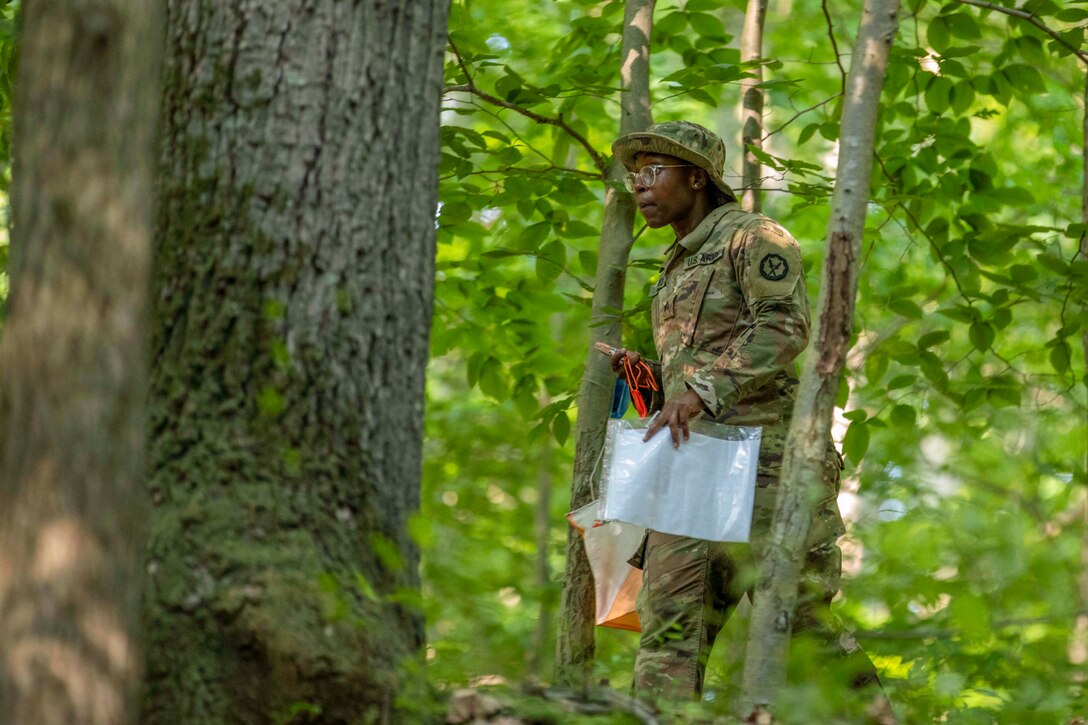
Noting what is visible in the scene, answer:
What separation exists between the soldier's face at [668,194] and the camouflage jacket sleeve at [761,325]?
1.39 ft

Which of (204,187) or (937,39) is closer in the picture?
(204,187)

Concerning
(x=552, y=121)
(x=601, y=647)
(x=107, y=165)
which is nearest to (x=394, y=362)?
(x=107, y=165)

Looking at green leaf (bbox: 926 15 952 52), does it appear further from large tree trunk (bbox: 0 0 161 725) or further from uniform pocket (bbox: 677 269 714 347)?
large tree trunk (bbox: 0 0 161 725)

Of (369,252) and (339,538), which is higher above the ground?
(369,252)

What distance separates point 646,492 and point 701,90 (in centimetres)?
226

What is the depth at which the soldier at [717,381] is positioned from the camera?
12.8ft

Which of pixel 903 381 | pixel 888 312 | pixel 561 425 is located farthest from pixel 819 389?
pixel 888 312

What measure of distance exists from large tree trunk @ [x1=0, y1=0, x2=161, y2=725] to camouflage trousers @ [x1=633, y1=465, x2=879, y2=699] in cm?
227

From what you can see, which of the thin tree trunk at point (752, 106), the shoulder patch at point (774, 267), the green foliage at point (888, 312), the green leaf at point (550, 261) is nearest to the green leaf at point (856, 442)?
the green foliage at point (888, 312)

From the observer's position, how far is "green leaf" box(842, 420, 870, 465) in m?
5.60

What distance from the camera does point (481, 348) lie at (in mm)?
6086

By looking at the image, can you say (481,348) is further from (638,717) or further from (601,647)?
(638,717)

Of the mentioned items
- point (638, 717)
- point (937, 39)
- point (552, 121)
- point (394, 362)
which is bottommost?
point (638, 717)

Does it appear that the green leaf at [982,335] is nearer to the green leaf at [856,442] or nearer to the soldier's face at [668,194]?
the green leaf at [856,442]
